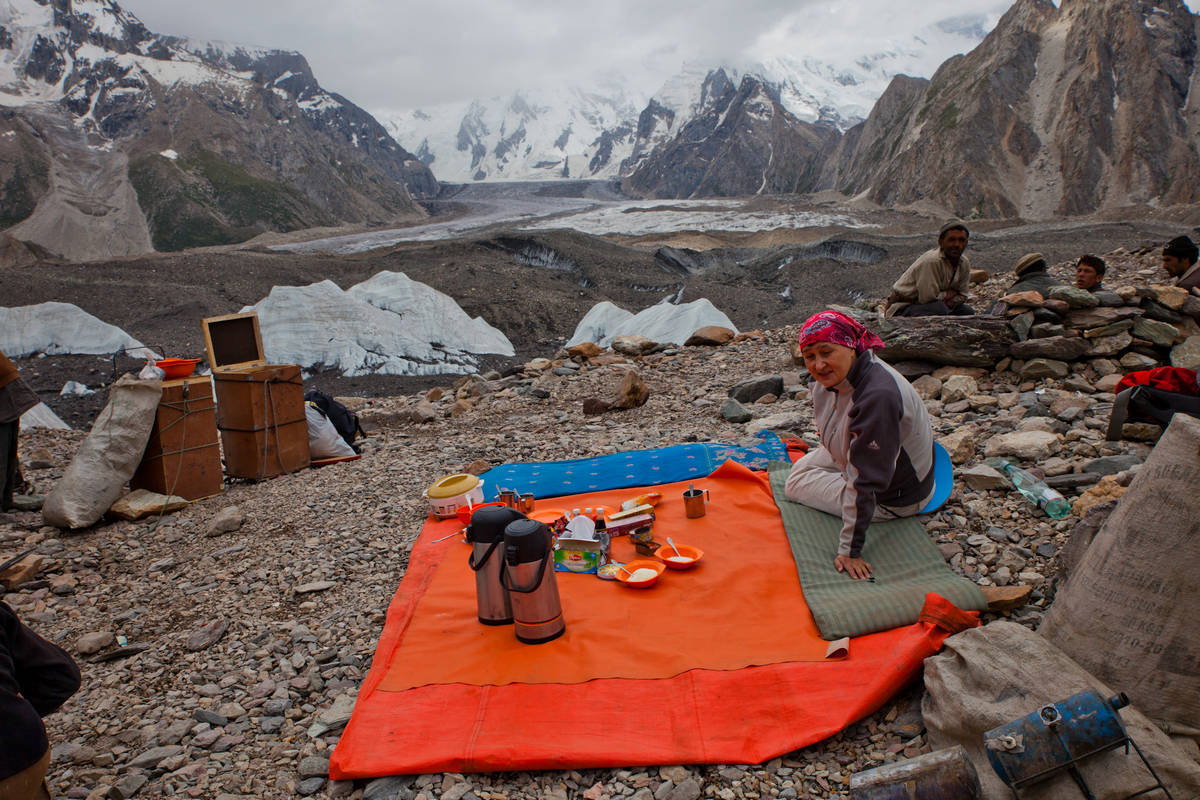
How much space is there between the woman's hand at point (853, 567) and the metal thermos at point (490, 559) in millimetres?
1386

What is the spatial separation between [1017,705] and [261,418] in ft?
17.4

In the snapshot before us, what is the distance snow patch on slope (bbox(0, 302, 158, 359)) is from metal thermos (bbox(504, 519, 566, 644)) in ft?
42.6

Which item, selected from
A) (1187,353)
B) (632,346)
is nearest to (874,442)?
(1187,353)

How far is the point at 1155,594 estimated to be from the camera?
6.01 ft

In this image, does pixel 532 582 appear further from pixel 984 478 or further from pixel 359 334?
pixel 359 334

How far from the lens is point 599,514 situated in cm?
388

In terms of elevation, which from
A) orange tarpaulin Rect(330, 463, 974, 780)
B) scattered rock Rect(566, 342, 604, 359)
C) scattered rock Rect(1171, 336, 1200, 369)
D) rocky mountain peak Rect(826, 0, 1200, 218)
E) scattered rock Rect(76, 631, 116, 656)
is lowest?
A: scattered rock Rect(76, 631, 116, 656)

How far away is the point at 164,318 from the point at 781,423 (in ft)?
48.2

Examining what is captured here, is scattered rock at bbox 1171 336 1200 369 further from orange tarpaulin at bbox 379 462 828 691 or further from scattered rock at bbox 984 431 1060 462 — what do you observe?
orange tarpaulin at bbox 379 462 828 691

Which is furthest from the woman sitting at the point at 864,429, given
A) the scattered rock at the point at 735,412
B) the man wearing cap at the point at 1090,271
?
the man wearing cap at the point at 1090,271

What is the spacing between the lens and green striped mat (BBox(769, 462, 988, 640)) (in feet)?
8.54

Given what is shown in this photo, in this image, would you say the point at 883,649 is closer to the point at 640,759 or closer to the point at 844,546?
the point at 844,546

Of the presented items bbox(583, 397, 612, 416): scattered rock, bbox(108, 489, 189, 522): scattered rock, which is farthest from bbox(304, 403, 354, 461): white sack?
bbox(583, 397, 612, 416): scattered rock

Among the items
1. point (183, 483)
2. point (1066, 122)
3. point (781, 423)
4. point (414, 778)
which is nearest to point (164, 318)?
point (183, 483)
